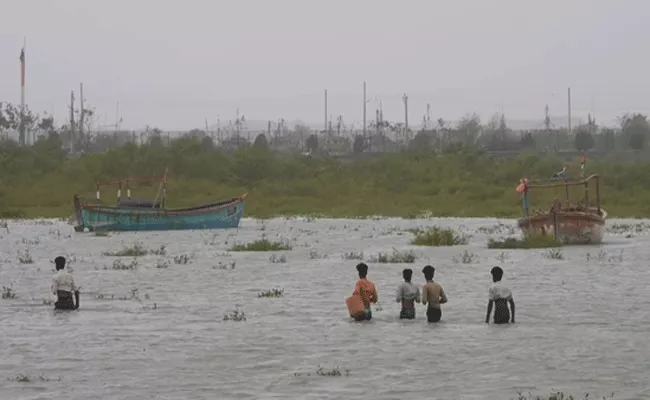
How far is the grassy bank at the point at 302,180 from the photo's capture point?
69.6 metres

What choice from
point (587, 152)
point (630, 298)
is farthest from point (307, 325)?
point (587, 152)

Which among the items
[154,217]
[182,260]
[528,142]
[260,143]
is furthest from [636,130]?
[182,260]

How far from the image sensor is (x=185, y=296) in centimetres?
2238

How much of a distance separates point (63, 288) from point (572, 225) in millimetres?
20162

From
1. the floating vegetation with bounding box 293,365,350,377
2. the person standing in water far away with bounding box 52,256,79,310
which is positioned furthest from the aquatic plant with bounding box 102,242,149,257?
the floating vegetation with bounding box 293,365,350,377

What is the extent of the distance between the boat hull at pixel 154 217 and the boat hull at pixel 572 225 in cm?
1664

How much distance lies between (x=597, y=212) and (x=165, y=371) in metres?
24.7

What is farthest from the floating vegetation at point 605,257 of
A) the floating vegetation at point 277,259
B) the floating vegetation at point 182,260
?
the floating vegetation at point 182,260

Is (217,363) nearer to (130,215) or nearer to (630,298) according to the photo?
(630,298)

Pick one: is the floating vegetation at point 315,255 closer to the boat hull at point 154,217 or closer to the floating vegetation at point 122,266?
the floating vegetation at point 122,266

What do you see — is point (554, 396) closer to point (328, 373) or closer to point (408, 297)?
point (328, 373)

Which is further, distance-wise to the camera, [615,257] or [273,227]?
[273,227]

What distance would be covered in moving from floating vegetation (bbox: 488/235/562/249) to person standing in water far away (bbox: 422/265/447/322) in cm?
1775

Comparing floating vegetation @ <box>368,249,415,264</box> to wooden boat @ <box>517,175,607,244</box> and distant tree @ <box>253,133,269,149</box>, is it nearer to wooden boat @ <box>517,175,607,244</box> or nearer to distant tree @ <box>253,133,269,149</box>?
wooden boat @ <box>517,175,607,244</box>
